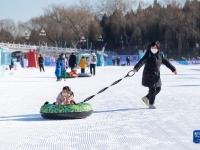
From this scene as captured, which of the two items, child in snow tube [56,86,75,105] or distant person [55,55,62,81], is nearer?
child in snow tube [56,86,75,105]

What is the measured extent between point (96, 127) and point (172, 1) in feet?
265

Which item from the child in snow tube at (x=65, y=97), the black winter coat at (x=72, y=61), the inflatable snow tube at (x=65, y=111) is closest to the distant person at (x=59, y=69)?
the black winter coat at (x=72, y=61)

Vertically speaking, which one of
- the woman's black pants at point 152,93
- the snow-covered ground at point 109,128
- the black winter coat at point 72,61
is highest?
the black winter coat at point 72,61

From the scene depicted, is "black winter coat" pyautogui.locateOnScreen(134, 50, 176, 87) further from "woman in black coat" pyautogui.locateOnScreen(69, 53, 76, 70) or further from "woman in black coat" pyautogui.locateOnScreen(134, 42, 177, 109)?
"woman in black coat" pyautogui.locateOnScreen(69, 53, 76, 70)

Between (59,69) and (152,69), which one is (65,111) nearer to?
(152,69)

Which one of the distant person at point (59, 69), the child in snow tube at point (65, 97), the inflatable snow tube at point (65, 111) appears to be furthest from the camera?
the distant person at point (59, 69)

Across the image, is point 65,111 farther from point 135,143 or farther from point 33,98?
point 33,98

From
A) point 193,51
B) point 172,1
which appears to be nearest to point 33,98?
point 193,51

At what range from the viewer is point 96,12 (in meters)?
103

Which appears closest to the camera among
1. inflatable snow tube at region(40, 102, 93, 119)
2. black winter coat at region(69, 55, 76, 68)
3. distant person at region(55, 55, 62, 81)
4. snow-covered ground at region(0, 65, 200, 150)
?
snow-covered ground at region(0, 65, 200, 150)

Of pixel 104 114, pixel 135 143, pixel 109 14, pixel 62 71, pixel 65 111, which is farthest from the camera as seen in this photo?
pixel 109 14

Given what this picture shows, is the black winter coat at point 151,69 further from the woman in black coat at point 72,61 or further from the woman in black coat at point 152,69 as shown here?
the woman in black coat at point 72,61

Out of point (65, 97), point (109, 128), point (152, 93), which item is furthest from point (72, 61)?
point (109, 128)

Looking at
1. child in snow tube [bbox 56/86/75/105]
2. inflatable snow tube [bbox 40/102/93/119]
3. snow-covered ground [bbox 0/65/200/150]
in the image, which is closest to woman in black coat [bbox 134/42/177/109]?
snow-covered ground [bbox 0/65/200/150]
